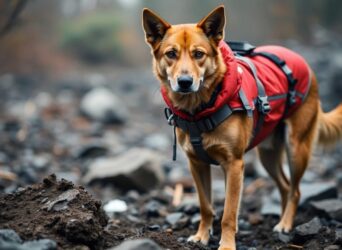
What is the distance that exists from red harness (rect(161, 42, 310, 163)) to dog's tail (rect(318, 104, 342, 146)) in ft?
2.32

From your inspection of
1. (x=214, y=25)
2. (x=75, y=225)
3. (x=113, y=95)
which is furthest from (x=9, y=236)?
(x=113, y=95)

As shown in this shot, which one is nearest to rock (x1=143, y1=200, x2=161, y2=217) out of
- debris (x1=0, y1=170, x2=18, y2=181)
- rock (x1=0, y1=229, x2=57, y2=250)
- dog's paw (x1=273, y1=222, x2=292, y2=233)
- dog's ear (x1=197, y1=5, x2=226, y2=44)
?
dog's paw (x1=273, y1=222, x2=292, y2=233)

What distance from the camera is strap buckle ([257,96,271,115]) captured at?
14.7 feet

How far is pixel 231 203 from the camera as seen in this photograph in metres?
4.19

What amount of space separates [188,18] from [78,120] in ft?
52.5

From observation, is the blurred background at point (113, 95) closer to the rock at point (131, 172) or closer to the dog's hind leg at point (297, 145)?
the rock at point (131, 172)

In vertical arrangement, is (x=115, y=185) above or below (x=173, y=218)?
below

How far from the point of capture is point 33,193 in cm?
388

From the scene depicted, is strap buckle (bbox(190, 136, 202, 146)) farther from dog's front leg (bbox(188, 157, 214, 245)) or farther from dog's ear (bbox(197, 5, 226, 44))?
dog's ear (bbox(197, 5, 226, 44))

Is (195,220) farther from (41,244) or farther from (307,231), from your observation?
(41,244)

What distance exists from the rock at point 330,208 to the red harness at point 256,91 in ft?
3.36

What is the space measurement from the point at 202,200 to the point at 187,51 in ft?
4.85

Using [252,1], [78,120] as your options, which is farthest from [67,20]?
[78,120]

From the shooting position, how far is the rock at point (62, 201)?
11.8 feet
